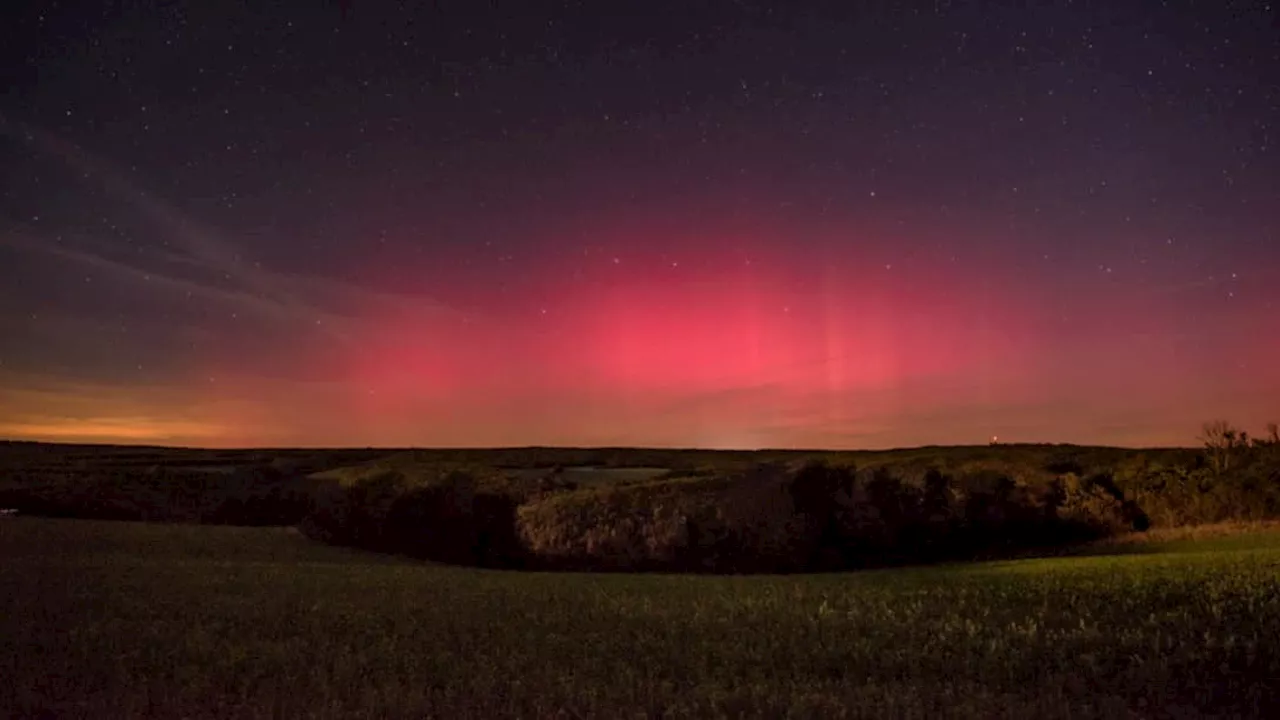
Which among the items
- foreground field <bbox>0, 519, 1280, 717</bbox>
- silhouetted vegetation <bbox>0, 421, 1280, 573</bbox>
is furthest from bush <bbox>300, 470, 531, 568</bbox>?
foreground field <bbox>0, 519, 1280, 717</bbox>

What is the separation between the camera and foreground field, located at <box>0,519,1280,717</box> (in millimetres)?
10734

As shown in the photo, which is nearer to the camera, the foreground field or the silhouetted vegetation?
the foreground field

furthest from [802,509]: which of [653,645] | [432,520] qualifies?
[653,645]

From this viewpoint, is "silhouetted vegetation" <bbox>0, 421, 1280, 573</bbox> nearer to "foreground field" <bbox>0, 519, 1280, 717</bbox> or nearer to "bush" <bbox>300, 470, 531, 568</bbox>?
"bush" <bbox>300, 470, 531, 568</bbox>

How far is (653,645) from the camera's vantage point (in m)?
14.3

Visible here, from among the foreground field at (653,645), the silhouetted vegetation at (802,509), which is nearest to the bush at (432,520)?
the silhouetted vegetation at (802,509)

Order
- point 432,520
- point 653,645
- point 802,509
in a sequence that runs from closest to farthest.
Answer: point 653,645 < point 802,509 < point 432,520

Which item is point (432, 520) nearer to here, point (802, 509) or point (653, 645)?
point (802, 509)

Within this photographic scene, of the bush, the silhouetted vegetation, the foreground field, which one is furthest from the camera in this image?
the bush

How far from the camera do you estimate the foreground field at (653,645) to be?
1073 cm

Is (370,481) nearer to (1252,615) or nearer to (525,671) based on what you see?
(525,671)

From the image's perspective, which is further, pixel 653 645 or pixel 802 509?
pixel 802 509

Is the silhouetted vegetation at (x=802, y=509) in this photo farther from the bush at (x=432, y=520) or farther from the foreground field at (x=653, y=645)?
the foreground field at (x=653, y=645)

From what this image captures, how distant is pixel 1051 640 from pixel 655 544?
21676 millimetres
